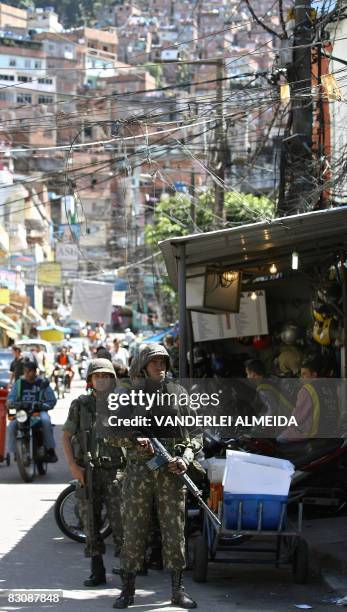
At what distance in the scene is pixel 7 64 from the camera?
123m

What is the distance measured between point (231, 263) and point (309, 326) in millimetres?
3178

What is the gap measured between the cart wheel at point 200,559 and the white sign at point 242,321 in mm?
8813

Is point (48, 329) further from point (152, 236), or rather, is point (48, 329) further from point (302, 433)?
point (302, 433)

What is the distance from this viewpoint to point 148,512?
7988 millimetres

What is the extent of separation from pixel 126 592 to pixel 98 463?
120cm

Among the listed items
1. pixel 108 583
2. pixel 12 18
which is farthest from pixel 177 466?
pixel 12 18

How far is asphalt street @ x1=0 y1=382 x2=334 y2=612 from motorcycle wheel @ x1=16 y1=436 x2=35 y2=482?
3288 millimetres

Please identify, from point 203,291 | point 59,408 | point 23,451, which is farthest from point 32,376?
point 59,408

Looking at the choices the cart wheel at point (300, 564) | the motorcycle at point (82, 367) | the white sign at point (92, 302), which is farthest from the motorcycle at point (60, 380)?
the cart wheel at point (300, 564)

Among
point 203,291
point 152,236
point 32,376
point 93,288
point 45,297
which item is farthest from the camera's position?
point 45,297

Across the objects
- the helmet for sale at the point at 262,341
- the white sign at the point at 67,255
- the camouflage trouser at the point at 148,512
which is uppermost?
the white sign at the point at 67,255

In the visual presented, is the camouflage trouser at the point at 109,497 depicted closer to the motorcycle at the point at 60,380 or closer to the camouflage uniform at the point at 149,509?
the camouflage uniform at the point at 149,509

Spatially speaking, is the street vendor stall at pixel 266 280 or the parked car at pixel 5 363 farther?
the parked car at pixel 5 363

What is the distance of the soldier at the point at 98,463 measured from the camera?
8.84 m
